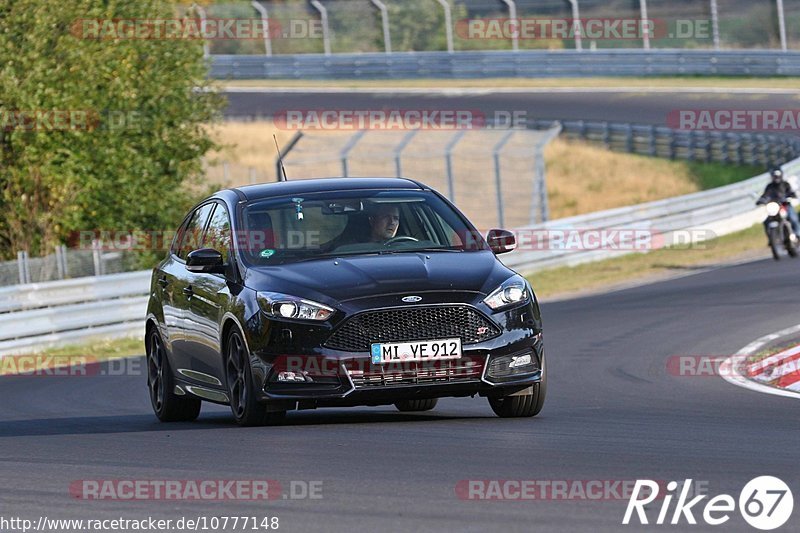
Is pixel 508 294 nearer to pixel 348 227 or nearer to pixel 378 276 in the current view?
pixel 378 276

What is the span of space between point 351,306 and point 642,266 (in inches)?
719

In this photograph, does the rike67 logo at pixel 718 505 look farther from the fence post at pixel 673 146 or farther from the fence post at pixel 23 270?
the fence post at pixel 673 146

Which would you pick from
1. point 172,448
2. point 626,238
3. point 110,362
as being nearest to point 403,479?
point 172,448

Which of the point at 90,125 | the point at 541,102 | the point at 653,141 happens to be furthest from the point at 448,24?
the point at 90,125

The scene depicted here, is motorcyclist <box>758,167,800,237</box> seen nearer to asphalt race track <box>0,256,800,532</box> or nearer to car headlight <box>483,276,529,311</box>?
asphalt race track <box>0,256,800,532</box>

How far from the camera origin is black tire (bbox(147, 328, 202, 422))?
1161 centimetres

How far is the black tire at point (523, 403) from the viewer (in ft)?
32.9

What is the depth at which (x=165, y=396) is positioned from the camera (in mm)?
11633

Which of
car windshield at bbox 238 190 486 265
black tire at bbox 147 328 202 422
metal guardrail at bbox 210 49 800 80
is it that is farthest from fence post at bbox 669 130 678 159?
car windshield at bbox 238 190 486 265

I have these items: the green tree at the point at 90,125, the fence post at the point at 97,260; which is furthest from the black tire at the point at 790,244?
Result: the fence post at the point at 97,260

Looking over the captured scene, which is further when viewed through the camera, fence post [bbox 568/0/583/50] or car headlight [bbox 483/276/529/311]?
fence post [bbox 568/0/583/50]

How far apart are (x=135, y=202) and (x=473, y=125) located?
62.3 ft

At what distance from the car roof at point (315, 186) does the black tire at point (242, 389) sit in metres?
1.15

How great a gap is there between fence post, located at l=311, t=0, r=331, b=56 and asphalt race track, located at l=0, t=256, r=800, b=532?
39.2m
